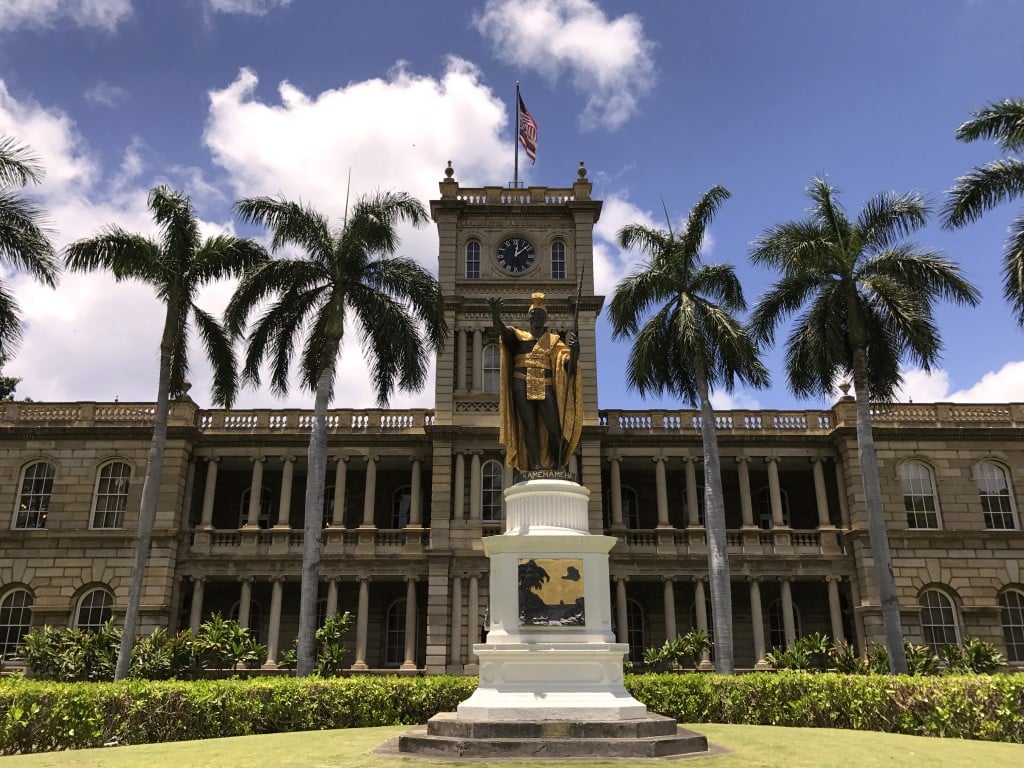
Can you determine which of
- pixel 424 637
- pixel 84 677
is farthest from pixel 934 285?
pixel 84 677

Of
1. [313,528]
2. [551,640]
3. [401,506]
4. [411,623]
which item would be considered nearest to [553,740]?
[551,640]

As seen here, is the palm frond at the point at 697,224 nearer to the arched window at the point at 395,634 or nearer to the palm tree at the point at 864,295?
the palm tree at the point at 864,295

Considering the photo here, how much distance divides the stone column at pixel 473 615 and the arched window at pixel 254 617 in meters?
8.13

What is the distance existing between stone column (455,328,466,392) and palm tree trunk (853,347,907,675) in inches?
525

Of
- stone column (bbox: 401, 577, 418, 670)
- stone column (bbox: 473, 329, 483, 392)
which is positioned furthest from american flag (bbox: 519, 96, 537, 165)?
stone column (bbox: 401, 577, 418, 670)

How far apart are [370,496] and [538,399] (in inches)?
712

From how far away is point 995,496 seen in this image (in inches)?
1104

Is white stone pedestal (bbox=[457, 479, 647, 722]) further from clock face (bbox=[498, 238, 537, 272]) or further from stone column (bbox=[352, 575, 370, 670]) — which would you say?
clock face (bbox=[498, 238, 537, 272])

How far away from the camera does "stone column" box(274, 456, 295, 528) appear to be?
28050mm

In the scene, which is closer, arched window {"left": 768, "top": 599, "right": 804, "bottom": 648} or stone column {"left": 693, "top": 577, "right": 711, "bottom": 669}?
stone column {"left": 693, "top": 577, "right": 711, "bottom": 669}

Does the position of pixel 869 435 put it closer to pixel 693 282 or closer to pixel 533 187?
pixel 693 282

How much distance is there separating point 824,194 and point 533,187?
525 inches

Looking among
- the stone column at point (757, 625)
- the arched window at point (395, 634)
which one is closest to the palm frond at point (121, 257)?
the arched window at point (395, 634)

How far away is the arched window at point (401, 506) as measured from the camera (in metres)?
30.7
